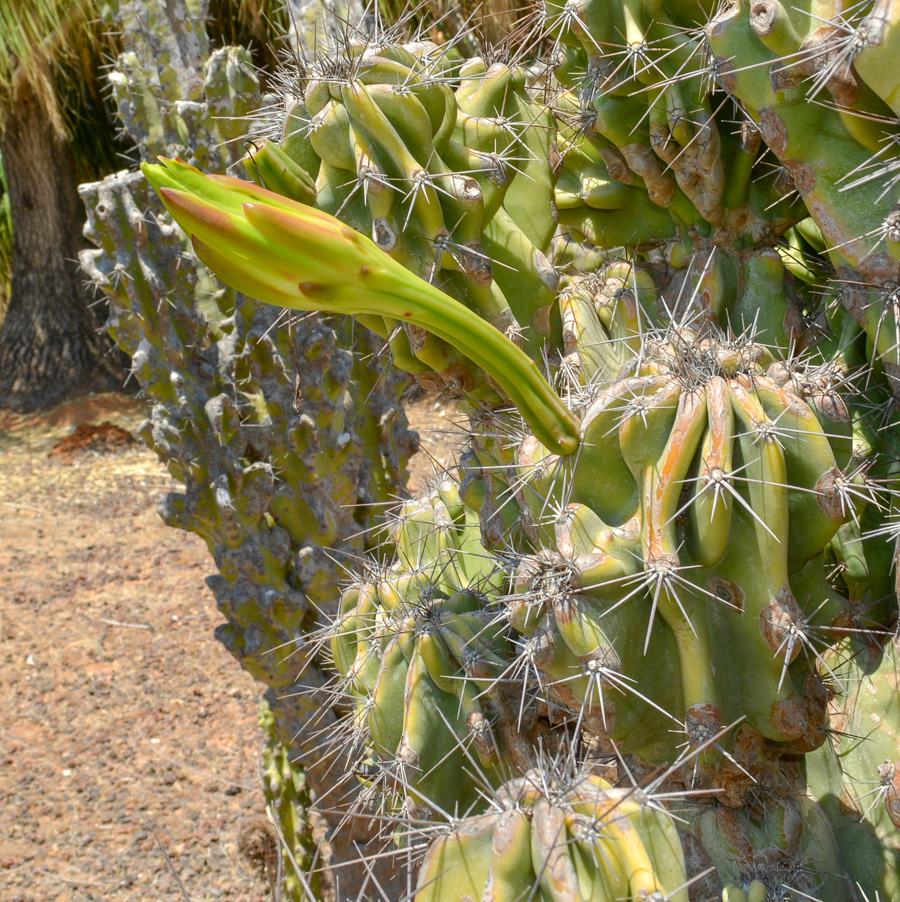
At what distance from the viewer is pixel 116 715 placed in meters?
4.22

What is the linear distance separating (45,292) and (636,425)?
9.60m

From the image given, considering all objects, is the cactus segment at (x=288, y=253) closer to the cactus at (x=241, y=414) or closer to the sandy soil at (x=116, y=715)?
the sandy soil at (x=116, y=715)

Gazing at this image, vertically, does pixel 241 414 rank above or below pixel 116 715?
above

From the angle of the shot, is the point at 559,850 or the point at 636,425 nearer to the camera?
the point at 559,850

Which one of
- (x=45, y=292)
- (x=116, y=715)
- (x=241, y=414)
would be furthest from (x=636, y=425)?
(x=45, y=292)

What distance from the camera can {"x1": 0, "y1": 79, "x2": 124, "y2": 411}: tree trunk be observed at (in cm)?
907

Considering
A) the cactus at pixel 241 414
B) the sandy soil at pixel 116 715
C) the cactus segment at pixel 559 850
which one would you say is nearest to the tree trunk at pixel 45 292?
the sandy soil at pixel 116 715

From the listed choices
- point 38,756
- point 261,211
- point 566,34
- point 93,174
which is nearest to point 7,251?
point 93,174

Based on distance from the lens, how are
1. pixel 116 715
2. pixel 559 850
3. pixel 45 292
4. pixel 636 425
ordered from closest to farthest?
1. pixel 559 850
2. pixel 636 425
3. pixel 116 715
4. pixel 45 292

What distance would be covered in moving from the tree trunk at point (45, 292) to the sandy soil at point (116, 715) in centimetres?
280

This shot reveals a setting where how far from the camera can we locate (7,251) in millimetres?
9992

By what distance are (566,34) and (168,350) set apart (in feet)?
5.70

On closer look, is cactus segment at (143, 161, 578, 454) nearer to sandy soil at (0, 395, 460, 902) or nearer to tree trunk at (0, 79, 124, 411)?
sandy soil at (0, 395, 460, 902)

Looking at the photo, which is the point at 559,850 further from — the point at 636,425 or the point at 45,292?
the point at 45,292
